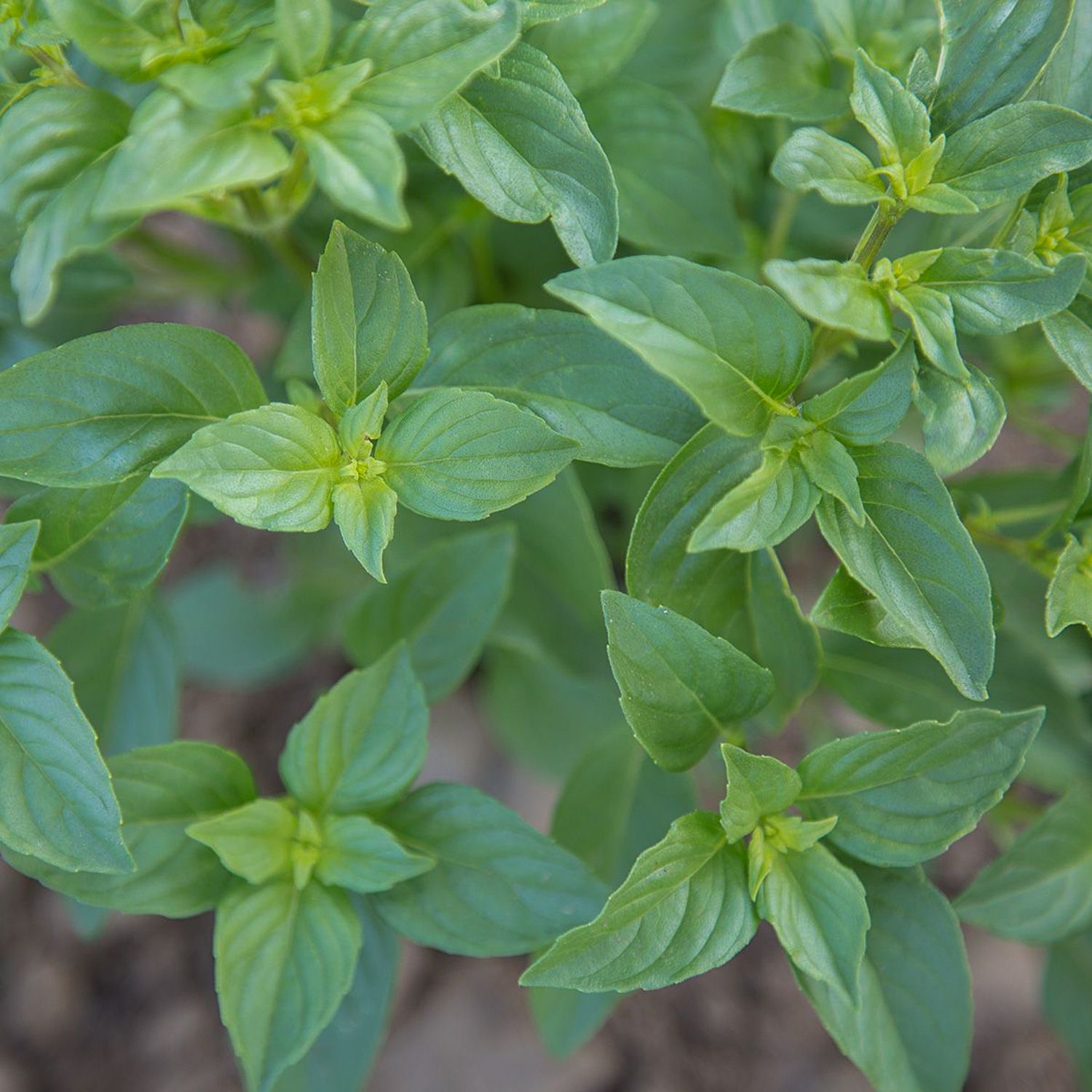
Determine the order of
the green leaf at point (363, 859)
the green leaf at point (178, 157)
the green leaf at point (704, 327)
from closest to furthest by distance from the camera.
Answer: the green leaf at point (178, 157), the green leaf at point (704, 327), the green leaf at point (363, 859)

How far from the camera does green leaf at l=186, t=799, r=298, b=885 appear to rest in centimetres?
112

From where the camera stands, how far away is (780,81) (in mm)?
1239

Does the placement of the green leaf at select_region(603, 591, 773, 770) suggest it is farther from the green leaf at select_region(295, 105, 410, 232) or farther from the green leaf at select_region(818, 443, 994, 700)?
the green leaf at select_region(295, 105, 410, 232)

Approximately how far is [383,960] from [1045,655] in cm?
100

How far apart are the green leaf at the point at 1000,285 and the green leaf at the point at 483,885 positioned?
2.33 ft

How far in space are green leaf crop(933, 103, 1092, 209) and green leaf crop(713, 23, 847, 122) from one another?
206 mm

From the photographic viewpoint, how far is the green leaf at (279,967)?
1.10 metres

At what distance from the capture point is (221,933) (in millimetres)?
1138

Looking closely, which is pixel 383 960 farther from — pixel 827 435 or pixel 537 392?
Result: pixel 827 435

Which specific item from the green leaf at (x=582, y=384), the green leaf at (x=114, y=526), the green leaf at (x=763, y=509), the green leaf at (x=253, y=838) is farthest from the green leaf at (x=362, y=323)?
the green leaf at (x=253, y=838)

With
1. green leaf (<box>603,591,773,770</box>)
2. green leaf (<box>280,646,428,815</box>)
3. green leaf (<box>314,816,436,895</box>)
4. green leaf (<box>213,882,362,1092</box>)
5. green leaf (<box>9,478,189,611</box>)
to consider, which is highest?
green leaf (<box>9,478,189,611</box>)

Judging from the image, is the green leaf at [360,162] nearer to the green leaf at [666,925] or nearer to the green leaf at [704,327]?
the green leaf at [704,327]

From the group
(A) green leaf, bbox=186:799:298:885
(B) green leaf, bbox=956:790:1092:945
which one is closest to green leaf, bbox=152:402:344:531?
(A) green leaf, bbox=186:799:298:885

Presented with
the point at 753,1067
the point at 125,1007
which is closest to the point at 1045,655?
the point at 753,1067
